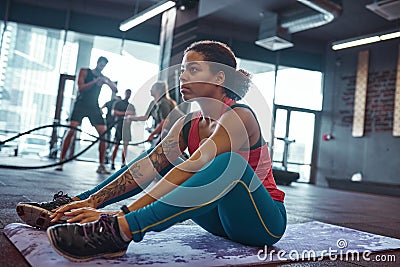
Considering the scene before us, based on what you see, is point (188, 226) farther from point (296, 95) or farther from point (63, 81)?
point (296, 95)

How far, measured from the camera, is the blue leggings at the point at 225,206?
1117 mm

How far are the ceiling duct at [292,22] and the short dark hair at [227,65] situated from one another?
5.78 metres

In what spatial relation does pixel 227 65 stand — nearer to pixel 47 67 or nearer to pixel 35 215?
pixel 35 215

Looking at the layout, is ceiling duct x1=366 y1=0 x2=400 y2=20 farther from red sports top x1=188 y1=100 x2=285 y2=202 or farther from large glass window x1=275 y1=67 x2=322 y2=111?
red sports top x1=188 y1=100 x2=285 y2=202

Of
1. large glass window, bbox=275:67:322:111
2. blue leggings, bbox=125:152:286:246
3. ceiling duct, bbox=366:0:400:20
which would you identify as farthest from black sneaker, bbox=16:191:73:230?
large glass window, bbox=275:67:322:111

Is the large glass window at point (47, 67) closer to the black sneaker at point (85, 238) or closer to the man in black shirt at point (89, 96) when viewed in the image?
the man in black shirt at point (89, 96)

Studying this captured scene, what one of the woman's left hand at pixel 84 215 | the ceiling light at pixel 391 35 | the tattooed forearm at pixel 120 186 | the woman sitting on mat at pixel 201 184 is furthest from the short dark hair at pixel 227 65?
the ceiling light at pixel 391 35

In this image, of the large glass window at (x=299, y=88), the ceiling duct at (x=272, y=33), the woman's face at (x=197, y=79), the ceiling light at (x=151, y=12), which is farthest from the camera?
the large glass window at (x=299, y=88)

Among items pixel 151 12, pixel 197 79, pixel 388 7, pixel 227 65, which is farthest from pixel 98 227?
pixel 388 7

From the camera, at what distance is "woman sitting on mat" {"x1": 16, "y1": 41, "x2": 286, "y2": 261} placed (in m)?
1.11

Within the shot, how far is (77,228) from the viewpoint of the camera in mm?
1108

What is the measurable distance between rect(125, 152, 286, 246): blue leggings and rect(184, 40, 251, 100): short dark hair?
0.30 m

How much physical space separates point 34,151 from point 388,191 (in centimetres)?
700

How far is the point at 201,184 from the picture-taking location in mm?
Result: 1161
